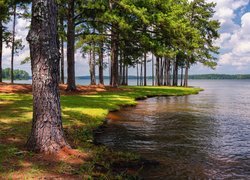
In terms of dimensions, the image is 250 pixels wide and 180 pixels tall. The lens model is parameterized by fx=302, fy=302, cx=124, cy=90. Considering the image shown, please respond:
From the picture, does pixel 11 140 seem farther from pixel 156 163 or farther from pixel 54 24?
pixel 156 163

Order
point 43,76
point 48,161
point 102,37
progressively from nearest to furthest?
point 48,161 → point 43,76 → point 102,37

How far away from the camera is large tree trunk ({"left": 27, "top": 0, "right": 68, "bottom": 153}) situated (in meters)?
Answer: 8.38

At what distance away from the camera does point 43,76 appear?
27.5 feet

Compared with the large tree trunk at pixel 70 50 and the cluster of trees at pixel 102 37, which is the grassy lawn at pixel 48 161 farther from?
the large tree trunk at pixel 70 50

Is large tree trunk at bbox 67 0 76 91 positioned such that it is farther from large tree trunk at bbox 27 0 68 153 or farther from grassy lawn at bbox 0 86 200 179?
large tree trunk at bbox 27 0 68 153

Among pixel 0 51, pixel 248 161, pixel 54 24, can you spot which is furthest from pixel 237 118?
pixel 0 51

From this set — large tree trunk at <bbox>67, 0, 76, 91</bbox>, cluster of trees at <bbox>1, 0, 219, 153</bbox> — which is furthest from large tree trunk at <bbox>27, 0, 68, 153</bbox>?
→ large tree trunk at <bbox>67, 0, 76, 91</bbox>

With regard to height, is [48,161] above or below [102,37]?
below

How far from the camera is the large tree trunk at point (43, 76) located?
8.38m

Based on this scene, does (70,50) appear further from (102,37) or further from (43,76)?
(43,76)

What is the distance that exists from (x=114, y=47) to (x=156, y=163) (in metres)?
27.3

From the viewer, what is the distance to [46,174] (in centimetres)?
707

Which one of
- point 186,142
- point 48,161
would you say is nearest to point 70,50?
point 186,142

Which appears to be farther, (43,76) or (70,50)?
(70,50)
